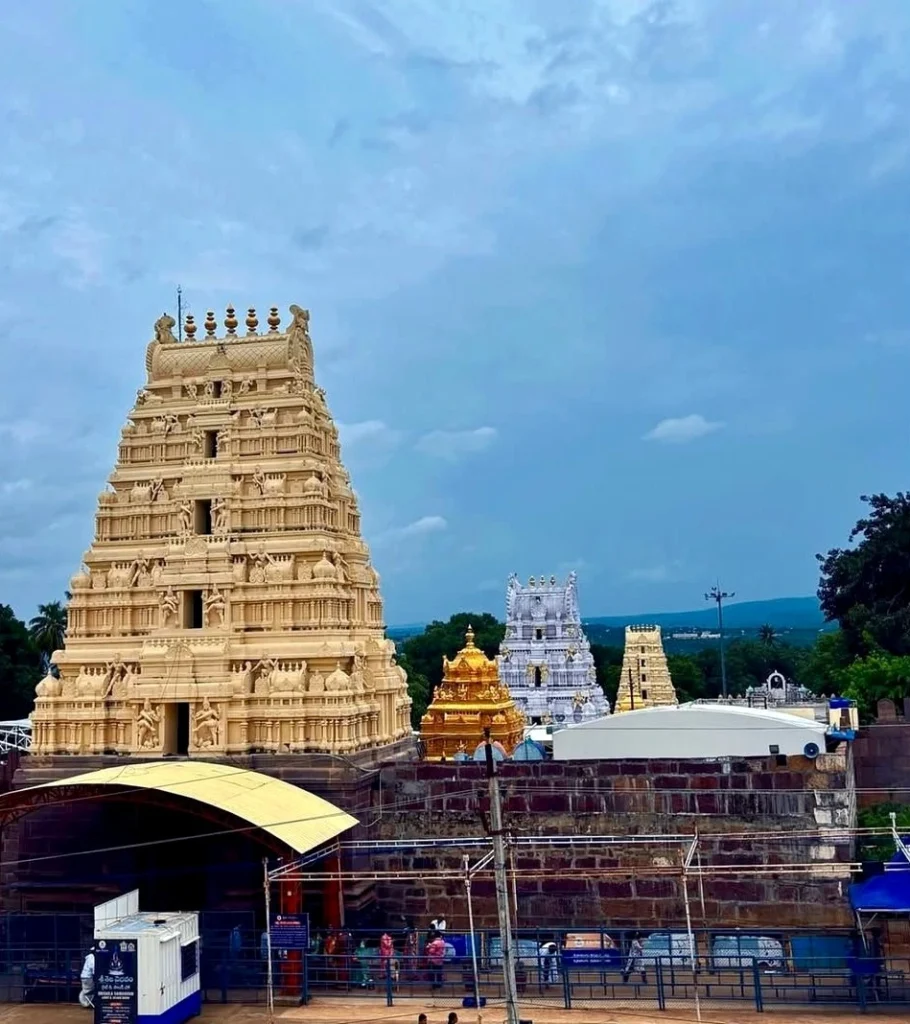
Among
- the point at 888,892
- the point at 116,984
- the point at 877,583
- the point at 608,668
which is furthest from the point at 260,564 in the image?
the point at 608,668

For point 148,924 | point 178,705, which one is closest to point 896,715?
point 178,705

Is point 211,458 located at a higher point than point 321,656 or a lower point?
higher

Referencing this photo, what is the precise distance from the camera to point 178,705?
21828 millimetres

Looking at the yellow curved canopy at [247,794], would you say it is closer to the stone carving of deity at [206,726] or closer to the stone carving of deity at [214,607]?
the stone carving of deity at [206,726]

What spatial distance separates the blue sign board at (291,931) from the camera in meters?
16.3

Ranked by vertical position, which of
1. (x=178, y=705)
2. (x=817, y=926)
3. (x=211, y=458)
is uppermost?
(x=211, y=458)

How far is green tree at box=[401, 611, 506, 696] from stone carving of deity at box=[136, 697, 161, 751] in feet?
155

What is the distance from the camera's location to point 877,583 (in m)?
40.6

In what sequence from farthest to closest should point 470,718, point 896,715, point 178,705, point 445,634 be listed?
point 445,634, point 470,718, point 896,715, point 178,705

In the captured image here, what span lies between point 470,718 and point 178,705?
12.5m

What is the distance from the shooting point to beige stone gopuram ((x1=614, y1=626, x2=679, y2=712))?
50.1m

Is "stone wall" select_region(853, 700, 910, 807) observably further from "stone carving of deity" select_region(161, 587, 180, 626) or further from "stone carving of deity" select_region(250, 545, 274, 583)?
"stone carving of deity" select_region(161, 587, 180, 626)

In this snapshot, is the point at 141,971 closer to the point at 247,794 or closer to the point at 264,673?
the point at 247,794

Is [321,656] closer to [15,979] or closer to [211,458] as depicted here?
[211,458]
